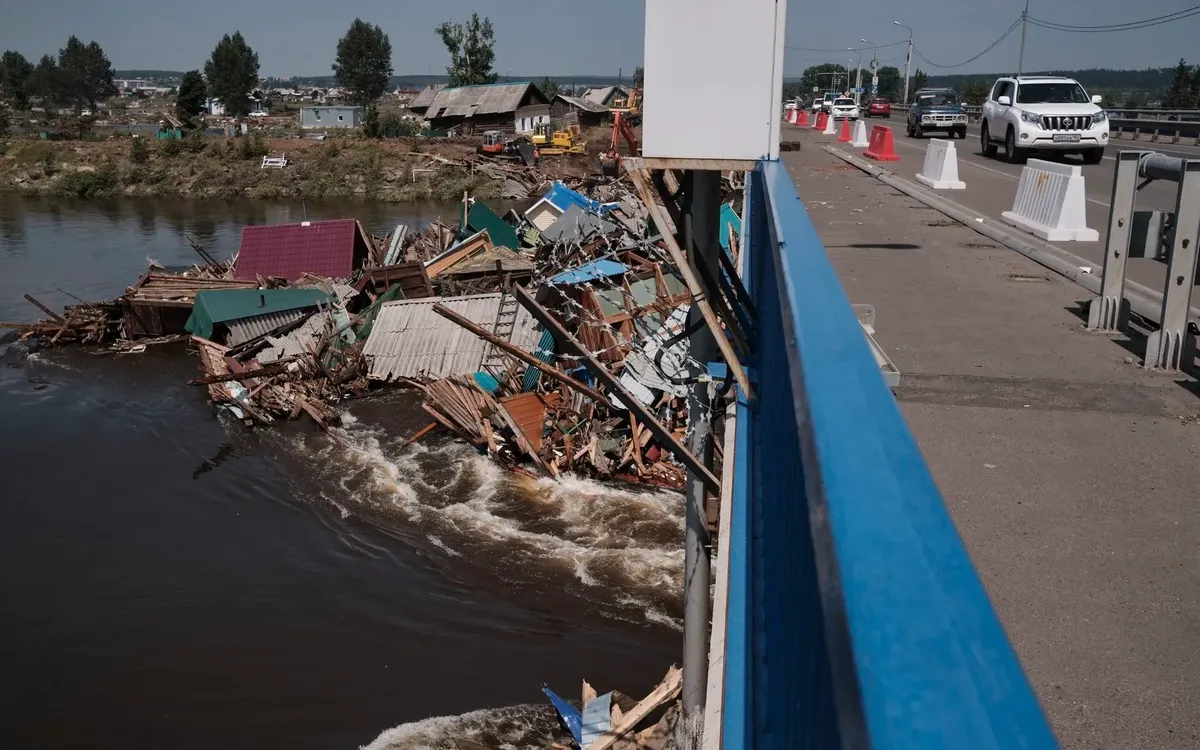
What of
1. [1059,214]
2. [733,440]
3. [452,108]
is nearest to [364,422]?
[1059,214]

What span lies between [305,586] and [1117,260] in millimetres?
8960

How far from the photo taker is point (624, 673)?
30.0ft

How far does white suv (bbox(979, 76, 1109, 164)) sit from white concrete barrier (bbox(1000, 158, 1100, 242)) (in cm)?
1096

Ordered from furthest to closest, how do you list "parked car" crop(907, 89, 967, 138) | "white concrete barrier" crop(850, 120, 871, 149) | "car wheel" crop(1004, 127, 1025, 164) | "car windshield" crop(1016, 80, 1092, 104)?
"parked car" crop(907, 89, 967, 138), "white concrete barrier" crop(850, 120, 871, 149), "car wheel" crop(1004, 127, 1025, 164), "car windshield" crop(1016, 80, 1092, 104)

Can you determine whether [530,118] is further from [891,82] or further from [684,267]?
[891,82]

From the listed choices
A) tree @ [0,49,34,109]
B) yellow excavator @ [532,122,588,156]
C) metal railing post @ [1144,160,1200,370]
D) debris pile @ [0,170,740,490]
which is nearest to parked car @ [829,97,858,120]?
yellow excavator @ [532,122,588,156]

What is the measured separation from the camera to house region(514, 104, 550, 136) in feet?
218

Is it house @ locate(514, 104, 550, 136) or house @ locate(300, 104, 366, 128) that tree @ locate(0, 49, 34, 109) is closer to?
house @ locate(300, 104, 366, 128)

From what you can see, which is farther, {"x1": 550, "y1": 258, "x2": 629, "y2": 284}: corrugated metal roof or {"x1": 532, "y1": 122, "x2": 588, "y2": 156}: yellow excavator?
{"x1": 532, "y1": 122, "x2": 588, "y2": 156}: yellow excavator

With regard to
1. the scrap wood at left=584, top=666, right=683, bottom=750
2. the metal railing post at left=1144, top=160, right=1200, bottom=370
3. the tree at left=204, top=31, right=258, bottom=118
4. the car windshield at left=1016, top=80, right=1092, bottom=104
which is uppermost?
the tree at left=204, top=31, right=258, bottom=118

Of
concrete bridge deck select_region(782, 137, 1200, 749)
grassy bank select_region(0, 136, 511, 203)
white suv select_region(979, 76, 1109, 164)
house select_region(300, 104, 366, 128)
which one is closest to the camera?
concrete bridge deck select_region(782, 137, 1200, 749)

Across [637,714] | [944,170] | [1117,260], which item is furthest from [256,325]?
[1117,260]

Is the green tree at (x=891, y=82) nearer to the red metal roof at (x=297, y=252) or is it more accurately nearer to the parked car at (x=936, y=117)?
the parked car at (x=936, y=117)

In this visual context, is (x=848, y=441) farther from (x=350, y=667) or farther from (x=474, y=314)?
(x=474, y=314)
